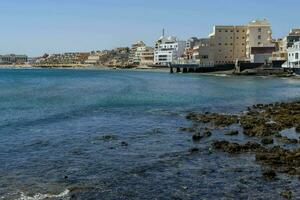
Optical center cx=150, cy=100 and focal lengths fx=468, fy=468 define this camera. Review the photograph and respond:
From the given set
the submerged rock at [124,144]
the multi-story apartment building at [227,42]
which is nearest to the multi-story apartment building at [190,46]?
the multi-story apartment building at [227,42]

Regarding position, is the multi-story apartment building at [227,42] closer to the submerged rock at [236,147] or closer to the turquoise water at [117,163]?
the turquoise water at [117,163]

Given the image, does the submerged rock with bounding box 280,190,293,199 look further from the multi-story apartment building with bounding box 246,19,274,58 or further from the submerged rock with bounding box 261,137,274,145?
the multi-story apartment building with bounding box 246,19,274,58

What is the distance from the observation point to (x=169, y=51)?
18975cm

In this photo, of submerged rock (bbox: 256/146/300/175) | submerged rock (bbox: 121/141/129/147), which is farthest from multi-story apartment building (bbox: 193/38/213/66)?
submerged rock (bbox: 256/146/300/175)

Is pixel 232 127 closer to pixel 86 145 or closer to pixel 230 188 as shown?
pixel 86 145

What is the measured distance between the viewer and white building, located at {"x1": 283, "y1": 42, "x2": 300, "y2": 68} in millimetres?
93275

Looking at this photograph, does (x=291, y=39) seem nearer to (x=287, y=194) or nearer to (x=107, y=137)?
(x=107, y=137)

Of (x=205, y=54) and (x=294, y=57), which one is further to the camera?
(x=205, y=54)

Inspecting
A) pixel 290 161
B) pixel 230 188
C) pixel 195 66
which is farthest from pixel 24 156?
pixel 195 66

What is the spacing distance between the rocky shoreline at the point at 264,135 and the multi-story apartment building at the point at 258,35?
3665 inches

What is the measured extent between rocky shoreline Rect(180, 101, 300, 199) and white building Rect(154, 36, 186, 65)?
499ft

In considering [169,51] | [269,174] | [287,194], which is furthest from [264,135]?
[169,51]

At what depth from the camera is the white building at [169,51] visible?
187 meters

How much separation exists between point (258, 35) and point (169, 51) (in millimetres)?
67309
